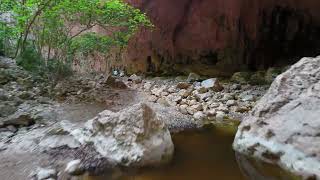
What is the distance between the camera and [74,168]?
150 inches

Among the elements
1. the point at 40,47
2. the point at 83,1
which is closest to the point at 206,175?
the point at 83,1

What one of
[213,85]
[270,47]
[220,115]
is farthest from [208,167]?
[270,47]

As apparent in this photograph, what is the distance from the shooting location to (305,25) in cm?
1248

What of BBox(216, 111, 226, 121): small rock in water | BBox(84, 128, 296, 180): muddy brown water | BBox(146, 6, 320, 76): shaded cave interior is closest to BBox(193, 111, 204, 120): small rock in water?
BBox(216, 111, 226, 121): small rock in water

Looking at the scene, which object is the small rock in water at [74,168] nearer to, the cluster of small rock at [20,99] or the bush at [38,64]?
the cluster of small rock at [20,99]

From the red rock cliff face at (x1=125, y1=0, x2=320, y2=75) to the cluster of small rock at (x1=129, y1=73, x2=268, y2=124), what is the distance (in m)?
2.40

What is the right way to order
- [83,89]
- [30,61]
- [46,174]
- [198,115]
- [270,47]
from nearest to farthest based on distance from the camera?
[46,174] → [198,115] → [83,89] → [30,61] → [270,47]

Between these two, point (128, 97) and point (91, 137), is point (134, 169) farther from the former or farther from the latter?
point (128, 97)

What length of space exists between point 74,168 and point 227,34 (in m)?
9.78

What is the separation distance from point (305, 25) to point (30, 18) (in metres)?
9.77

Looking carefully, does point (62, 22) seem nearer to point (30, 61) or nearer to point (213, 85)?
point (30, 61)

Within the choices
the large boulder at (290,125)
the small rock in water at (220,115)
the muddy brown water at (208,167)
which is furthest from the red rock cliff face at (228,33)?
the large boulder at (290,125)

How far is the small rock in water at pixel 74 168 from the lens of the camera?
3778mm

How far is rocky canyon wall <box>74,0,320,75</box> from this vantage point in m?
12.3
